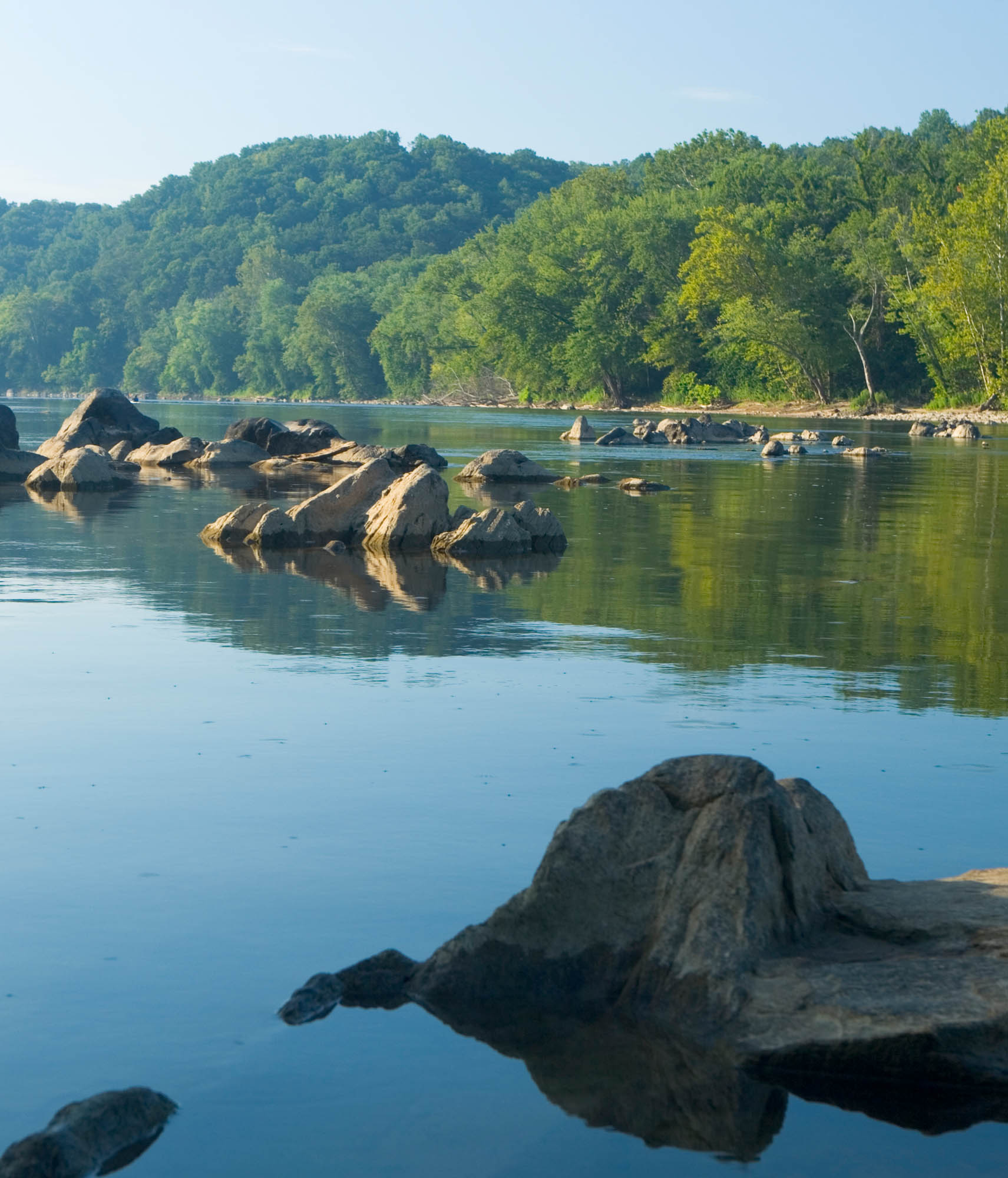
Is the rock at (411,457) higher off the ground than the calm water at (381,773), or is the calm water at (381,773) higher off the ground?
the rock at (411,457)

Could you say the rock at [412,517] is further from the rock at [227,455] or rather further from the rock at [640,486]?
the rock at [227,455]

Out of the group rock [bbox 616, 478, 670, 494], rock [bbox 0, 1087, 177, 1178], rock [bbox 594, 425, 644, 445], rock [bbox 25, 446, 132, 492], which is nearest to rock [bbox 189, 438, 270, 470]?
rock [bbox 25, 446, 132, 492]

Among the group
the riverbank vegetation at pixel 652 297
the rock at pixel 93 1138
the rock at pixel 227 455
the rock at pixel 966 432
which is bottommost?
the rock at pixel 93 1138

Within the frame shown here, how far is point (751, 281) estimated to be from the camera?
80.2 m

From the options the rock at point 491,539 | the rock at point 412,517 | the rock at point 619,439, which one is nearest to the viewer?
the rock at point 491,539

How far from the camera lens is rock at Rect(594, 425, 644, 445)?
4984cm

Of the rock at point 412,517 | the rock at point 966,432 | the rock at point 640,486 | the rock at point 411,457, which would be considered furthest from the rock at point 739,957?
the rock at point 966,432

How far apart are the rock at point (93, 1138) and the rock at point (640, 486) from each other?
25.0 metres

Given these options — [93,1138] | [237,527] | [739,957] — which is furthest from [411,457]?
[93,1138]

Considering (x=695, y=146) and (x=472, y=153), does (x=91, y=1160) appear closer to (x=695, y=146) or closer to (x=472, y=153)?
(x=695, y=146)

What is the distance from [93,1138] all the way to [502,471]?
2756cm

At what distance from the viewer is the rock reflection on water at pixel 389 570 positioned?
14.6 meters

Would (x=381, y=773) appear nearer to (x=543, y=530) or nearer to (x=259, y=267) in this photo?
(x=543, y=530)

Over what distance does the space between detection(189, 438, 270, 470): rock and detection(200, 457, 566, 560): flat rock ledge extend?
1854 centimetres
